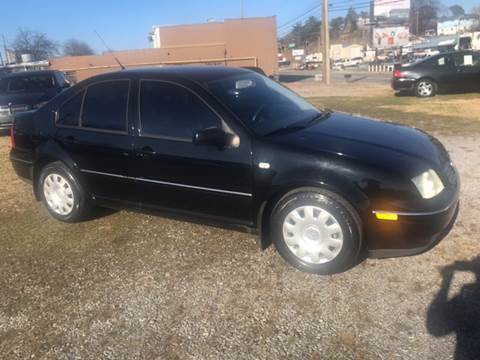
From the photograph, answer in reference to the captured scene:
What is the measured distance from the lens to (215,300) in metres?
3.03

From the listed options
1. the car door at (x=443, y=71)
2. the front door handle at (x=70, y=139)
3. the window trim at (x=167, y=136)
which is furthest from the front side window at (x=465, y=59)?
the front door handle at (x=70, y=139)

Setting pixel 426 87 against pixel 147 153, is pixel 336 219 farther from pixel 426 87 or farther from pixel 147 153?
pixel 426 87

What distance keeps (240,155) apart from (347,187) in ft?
2.82

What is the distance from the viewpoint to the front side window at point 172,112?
11.5 feet

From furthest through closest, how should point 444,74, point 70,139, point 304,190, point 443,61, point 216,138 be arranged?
point 443,61, point 444,74, point 70,139, point 216,138, point 304,190

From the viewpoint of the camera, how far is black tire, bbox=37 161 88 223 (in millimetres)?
4328

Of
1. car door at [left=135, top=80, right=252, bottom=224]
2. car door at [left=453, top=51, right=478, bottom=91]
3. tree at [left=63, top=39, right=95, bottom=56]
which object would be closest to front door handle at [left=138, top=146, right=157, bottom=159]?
car door at [left=135, top=80, right=252, bottom=224]

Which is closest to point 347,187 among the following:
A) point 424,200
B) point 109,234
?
point 424,200

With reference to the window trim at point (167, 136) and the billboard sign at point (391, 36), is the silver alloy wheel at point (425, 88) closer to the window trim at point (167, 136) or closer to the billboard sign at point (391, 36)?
the window trim at point (167, 136)

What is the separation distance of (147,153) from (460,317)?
8.80 ft

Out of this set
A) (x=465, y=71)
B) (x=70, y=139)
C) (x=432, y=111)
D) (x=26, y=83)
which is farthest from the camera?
(x=465, y=71)

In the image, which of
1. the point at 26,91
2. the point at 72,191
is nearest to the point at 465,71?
the point at 26,91

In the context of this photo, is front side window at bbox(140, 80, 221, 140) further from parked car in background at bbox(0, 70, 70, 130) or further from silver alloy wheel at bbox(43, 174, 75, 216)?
parked car in background at bbox(0, 70, 70, 130)

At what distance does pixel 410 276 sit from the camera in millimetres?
3129
